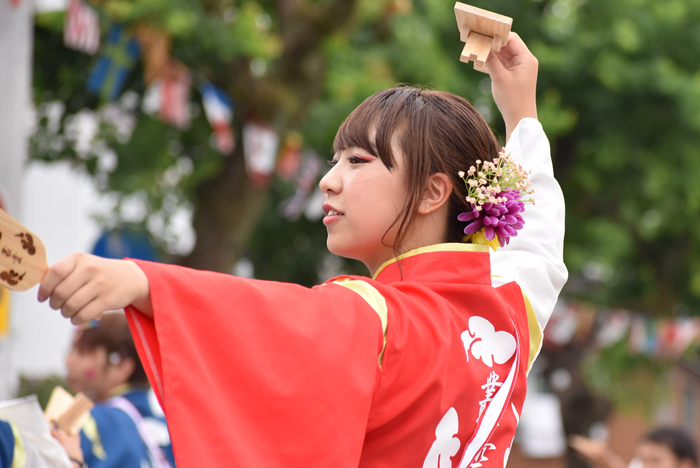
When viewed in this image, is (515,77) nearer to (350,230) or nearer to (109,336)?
(350,230)

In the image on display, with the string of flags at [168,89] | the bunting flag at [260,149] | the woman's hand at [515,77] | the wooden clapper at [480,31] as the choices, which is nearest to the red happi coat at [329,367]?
the wooden clapper at [480,31]

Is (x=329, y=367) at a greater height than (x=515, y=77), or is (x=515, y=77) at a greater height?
(x=515, y=77)

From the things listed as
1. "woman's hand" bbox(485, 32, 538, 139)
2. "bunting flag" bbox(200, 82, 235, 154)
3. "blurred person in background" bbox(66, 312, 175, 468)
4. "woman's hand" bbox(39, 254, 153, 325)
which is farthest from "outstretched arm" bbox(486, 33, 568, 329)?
"bunting flag" bbox(200, 82, 235, 154)

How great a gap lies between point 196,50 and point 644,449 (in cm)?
396

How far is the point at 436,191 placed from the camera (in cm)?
155

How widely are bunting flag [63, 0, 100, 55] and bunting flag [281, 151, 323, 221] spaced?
2543 mm

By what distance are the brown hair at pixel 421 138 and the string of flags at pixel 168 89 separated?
3.87 m

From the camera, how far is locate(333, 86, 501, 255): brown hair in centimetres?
152

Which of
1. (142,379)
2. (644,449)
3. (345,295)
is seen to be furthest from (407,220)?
(644,449)

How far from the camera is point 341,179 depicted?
5.01ft

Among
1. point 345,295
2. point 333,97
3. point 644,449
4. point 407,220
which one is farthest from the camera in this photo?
point 333,97

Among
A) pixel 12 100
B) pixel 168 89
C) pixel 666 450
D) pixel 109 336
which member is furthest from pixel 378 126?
pixel 168 89

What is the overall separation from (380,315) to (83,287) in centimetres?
48

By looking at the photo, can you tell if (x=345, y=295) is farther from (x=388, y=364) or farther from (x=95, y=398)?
(x=95, y=398)
